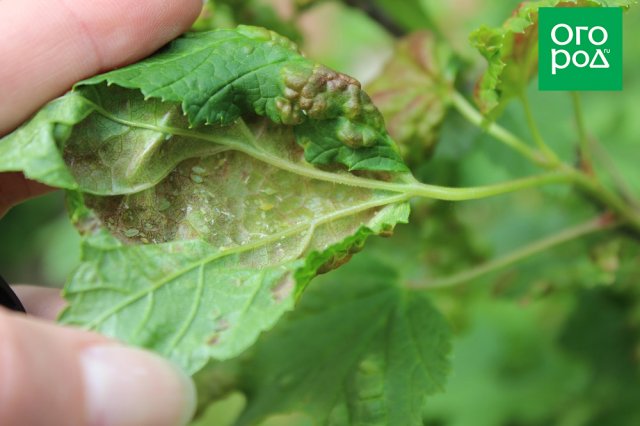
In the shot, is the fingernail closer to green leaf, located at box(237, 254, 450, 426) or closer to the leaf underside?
the leaf underside

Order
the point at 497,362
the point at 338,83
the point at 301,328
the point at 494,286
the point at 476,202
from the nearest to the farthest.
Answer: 1. the point at 338,83
2. the point at 301,328
3. the point at 494,286
4. the point at 476,202
5. the point at 497,362

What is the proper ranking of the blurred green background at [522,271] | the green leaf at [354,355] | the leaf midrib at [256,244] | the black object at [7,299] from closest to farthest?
the leaf midrib at [256,244], the black object at [7,299], the green leaf at [354,355], the blurred green background at [522,271]

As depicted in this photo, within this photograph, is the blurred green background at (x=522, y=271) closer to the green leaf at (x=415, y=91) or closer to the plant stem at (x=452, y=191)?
the green leaf at (x=415, y=91)

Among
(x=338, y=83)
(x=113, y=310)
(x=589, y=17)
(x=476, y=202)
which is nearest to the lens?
(x=113, y=310)

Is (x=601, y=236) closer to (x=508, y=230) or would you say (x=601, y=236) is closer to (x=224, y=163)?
(x=508, y=230)

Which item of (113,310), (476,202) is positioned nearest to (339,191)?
(113,310)

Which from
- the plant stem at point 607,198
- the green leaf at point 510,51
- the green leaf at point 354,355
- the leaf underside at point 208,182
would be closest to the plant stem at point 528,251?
the plant stem at point 607,198

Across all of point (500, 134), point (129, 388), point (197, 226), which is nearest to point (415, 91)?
point (500, 134)
